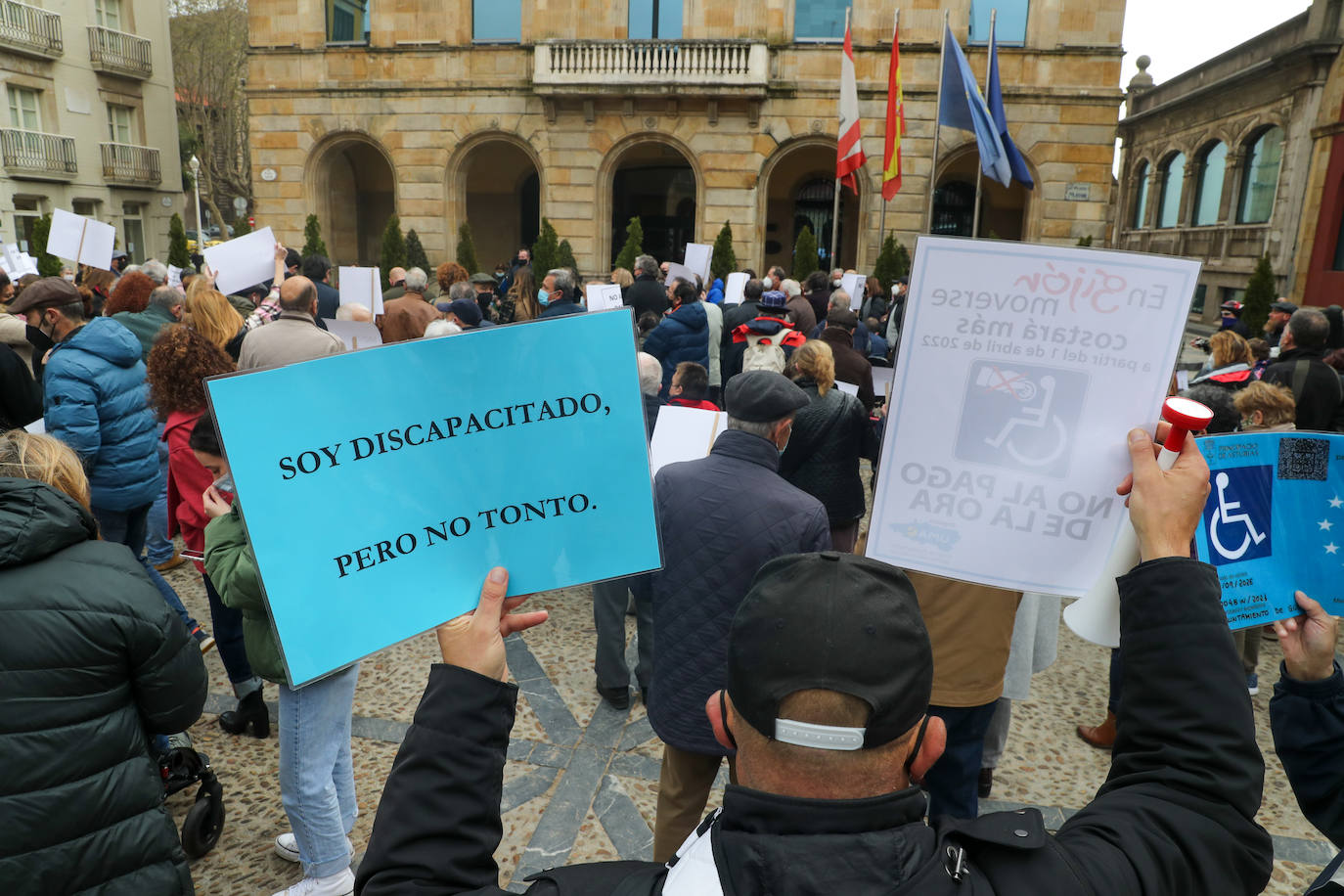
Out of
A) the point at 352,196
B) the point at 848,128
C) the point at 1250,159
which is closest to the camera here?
the point at 848,128

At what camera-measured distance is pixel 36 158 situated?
24.7 meters

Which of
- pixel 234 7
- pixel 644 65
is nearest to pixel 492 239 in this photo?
pixel 644 65

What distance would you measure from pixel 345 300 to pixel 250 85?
16.2m

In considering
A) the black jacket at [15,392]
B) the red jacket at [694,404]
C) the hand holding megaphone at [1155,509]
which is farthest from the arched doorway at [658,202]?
the hand holding megaphone at [1155,509]

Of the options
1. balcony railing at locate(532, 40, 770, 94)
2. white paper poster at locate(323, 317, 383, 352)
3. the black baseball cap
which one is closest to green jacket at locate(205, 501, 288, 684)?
the black baseball cap

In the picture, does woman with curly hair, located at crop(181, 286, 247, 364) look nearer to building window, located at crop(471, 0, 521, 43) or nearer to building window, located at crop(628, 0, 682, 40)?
building window, located at crop(628, 0, 682, 40)

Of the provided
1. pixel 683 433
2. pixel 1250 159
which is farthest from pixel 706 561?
pixel 1250 159

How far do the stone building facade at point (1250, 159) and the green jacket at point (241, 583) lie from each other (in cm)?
2155

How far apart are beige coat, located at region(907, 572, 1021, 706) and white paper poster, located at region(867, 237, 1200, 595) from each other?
Answer: 93 centimetres

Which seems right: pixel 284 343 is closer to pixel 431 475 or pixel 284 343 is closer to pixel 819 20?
pixel 431 475

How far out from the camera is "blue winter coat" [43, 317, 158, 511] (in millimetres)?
4480

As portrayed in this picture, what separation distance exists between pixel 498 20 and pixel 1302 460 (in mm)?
21424

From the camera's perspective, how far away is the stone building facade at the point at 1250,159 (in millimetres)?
18359

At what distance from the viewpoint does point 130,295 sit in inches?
240
